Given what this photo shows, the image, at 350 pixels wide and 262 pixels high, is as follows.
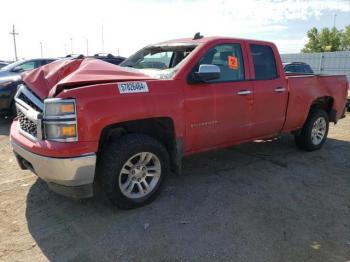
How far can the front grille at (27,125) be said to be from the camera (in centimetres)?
376

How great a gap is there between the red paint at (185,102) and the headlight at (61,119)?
0.19ft

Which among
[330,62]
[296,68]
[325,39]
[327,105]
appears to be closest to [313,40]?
[325,39]

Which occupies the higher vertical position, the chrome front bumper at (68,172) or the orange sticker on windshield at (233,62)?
the orange sticker on windshield at (233,62)

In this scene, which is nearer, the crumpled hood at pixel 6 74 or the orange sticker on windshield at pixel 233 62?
the orange sticker on windshield at pixel 233 62

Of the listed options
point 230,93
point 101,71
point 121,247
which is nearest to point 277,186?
point 230,93

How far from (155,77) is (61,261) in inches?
89.9

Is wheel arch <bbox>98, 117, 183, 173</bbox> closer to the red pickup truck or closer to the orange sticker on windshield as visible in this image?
the red pickup truck

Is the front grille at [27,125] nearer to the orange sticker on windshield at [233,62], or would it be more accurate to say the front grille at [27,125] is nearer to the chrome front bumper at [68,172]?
the chrome front bumper at [68,172]

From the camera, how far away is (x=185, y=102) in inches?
164

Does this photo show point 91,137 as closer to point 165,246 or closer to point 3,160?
point 165,246

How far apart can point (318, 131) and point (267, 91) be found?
2006 mm

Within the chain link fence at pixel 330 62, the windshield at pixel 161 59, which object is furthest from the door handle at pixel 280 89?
the chain link fence at pixel 330 62

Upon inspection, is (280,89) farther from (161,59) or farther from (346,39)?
(346,39)

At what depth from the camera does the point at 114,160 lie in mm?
3654
